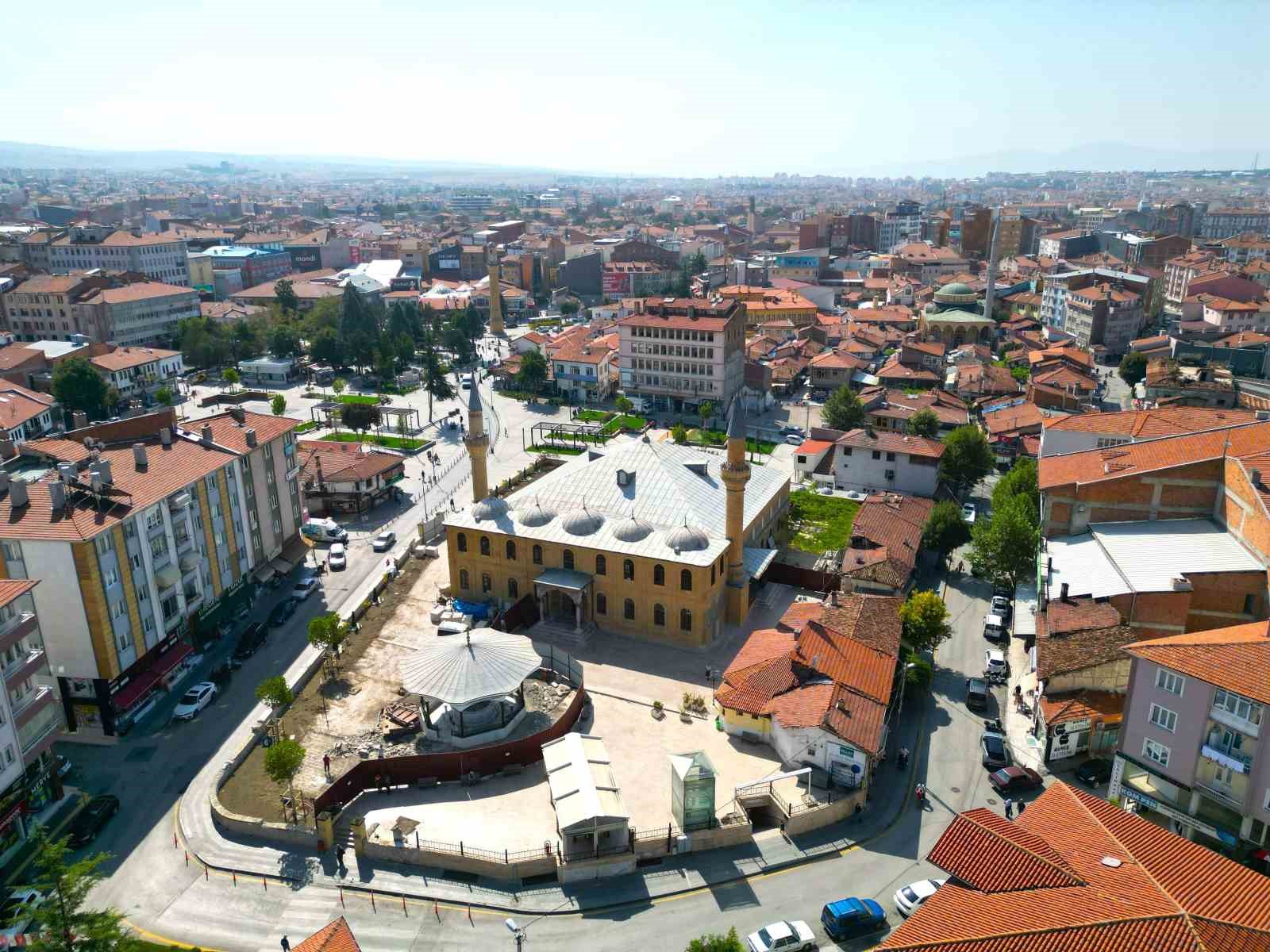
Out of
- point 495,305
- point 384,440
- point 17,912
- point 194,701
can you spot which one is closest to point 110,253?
point 495,305

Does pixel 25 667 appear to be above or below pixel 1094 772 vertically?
above

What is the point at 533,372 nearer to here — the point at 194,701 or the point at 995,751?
the point at 194,701

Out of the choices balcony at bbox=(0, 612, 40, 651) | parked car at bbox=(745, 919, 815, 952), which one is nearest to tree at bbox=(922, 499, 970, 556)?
parked car at bbox=(745, 919, 815, 952)

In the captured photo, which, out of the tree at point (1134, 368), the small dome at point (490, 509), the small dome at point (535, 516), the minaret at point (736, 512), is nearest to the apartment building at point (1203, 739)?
the minaret at point (736, 512)

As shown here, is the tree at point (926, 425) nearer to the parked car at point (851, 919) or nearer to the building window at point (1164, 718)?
the building window at point (1164, 718)

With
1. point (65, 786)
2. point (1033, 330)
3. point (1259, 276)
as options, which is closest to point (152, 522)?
point (65, 786)

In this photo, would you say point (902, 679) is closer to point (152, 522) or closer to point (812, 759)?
point (812, 759)
